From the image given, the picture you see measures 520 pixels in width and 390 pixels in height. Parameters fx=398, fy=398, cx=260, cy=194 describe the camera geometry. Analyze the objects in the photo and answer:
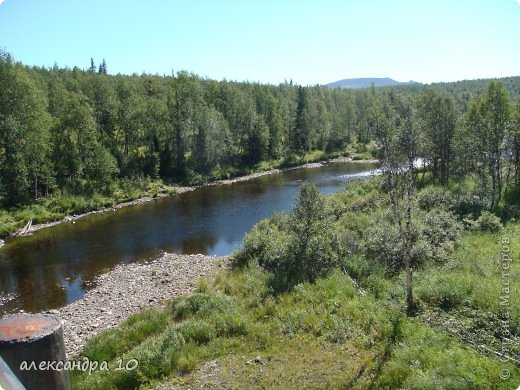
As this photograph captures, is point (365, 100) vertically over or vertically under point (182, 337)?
over

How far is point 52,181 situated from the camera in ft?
130

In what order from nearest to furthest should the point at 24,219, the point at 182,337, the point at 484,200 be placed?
the point at 182,337 < the point at 484,200 < the point at 24,219

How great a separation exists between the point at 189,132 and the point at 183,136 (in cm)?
135

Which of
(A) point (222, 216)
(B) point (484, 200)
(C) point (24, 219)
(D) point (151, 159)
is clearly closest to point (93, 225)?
(C) point (24, 219)

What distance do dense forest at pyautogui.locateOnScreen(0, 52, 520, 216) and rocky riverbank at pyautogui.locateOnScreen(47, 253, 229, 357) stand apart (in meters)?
12.4

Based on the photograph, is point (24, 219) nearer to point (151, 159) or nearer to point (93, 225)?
point (93, 225)

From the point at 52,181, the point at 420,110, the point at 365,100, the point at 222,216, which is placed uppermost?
the point at 365,100

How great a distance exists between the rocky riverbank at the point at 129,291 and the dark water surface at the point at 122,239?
4.35 ft

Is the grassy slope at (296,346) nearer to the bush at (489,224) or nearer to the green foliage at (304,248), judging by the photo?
the green foliage at (304,248)

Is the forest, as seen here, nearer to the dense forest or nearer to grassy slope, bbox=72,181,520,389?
the dense forest

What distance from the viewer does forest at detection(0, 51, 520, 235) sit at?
1240 inches

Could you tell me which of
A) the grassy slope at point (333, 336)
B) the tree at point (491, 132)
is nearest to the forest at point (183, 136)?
the tree at point (491, 132)

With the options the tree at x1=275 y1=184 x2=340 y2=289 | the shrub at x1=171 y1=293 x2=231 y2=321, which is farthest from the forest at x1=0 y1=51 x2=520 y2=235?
the shrub at x1=171 y1=293 x2=231 y2=321

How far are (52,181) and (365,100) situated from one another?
83.6 m
